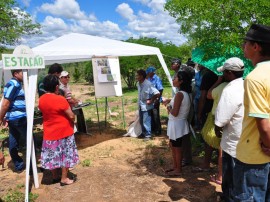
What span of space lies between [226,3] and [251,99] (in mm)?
2482

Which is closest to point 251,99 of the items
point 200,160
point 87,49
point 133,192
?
point 133,192

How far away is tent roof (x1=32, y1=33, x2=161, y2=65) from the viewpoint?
5.64 metres

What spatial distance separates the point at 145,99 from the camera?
22.5 feet

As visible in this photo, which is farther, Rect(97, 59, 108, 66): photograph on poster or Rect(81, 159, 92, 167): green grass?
Rect(97, 59, 108, 66): photograph on poster

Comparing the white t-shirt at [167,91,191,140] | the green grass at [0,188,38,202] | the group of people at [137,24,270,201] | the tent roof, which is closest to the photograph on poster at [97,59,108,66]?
the tent roof

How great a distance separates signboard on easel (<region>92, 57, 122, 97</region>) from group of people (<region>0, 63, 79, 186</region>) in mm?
2578

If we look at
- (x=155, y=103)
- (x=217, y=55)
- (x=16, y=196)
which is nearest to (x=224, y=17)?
(x=217, y=55)

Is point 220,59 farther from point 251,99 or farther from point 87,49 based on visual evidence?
point 87,49

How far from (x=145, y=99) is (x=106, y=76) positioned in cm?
130

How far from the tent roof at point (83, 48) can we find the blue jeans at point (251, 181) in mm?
4391

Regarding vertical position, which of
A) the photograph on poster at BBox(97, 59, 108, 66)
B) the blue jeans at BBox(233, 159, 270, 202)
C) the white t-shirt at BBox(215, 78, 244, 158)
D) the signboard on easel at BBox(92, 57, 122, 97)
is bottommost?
the blue jeans at BBox(233, 159, 270, 202)

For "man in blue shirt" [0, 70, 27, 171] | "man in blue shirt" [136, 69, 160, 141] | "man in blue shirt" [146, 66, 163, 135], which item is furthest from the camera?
"man in blue shirt" [146, 66, 163, 135]

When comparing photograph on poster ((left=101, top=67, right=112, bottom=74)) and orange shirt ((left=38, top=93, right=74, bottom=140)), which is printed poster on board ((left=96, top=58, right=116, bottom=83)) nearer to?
photograph on poster ((left=101, top=67, right=112, bottom=74))

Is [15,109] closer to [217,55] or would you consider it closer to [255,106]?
[217,55]
